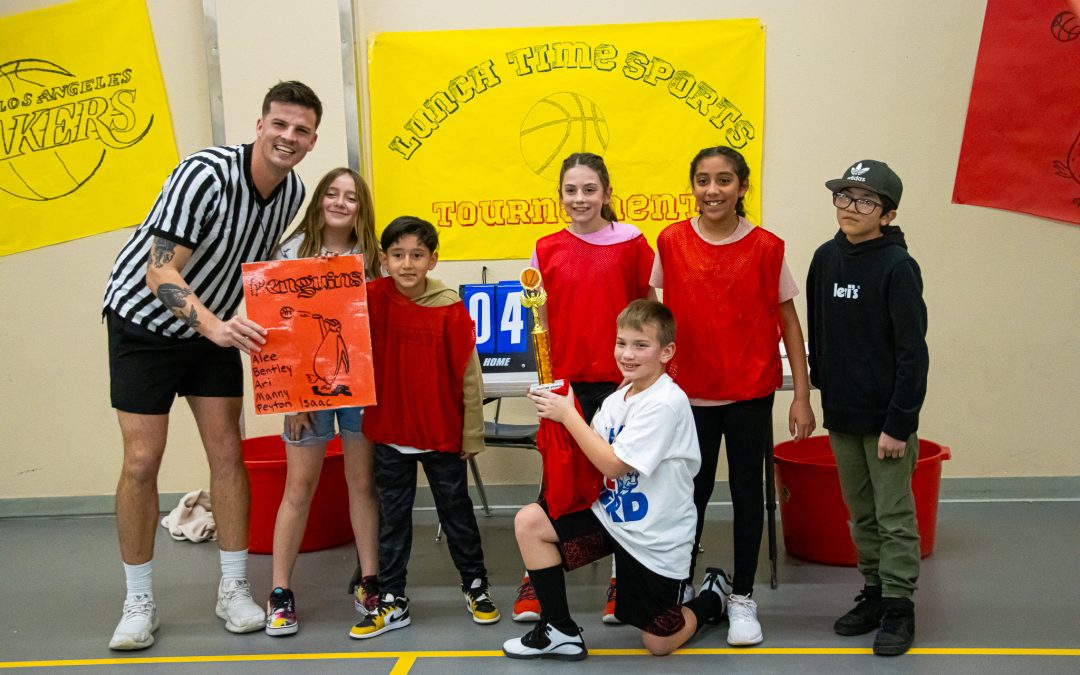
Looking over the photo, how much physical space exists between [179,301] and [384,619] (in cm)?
121

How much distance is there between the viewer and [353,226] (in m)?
3.22

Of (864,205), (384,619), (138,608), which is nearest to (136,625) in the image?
(138,608)

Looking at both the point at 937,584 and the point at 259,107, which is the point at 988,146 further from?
the point at 259,107

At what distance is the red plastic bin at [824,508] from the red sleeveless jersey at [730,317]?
0.83 metres

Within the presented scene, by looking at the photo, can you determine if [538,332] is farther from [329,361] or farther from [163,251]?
[163,251]

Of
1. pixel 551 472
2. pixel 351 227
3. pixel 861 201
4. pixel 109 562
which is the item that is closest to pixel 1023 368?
pixel 861 201

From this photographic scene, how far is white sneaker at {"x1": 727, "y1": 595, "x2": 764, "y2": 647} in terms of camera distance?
2955 mm

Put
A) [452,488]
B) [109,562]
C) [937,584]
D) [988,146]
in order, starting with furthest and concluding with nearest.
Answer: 1. [988,146]
2. [109,562]
3. [937,584]
4. [452,488]

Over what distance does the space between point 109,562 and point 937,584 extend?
3301mm

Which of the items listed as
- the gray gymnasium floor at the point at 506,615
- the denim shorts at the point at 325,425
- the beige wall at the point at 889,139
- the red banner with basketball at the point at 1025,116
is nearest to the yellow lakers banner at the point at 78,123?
the beige wall at the point at 889,139

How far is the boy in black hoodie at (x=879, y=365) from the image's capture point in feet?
9.20

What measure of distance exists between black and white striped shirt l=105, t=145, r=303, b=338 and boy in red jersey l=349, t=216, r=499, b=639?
17.1 inches

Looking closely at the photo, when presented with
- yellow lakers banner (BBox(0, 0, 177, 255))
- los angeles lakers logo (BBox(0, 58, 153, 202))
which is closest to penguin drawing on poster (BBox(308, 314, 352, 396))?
yellow lakers banner (BBox(0, 0, 177, 255))

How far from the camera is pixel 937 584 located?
11.5 feet
